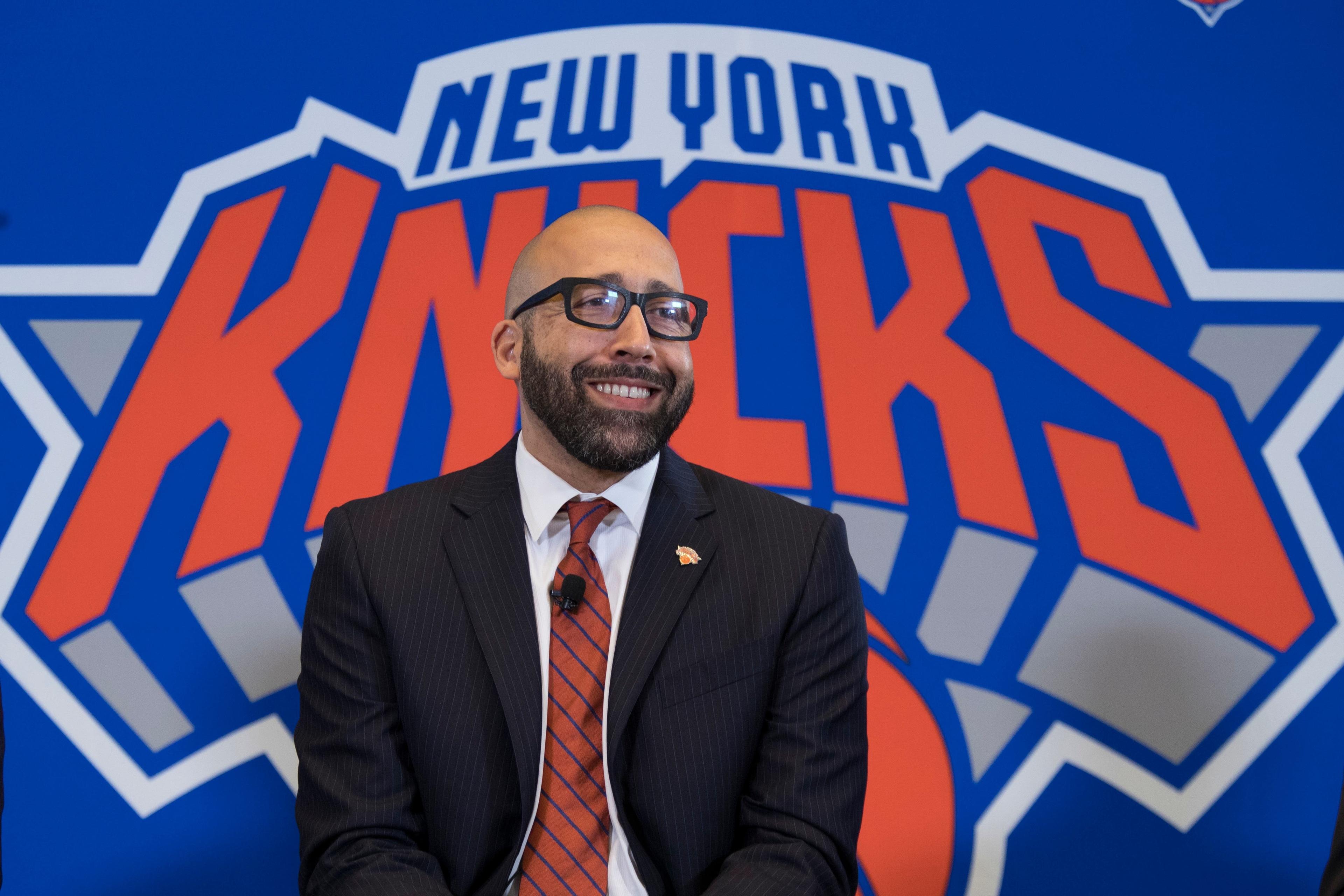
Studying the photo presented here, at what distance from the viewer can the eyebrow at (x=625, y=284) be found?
1795 millimetres

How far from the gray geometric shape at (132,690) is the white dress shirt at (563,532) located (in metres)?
1.19

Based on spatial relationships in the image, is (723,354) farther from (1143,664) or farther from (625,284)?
(1143,664)

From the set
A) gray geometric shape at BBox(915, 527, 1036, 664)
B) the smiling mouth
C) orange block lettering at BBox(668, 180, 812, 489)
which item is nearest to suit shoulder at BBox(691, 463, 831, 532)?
the smiling mouth

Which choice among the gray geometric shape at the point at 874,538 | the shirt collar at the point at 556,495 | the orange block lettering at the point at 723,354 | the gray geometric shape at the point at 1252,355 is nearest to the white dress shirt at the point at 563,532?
the shirt collar at the point at 556,495

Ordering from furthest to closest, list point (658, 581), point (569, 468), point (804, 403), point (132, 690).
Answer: point (804, 403) → point (132, 690) → point (569, 468) → point (658, 581)

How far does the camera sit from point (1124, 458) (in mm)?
2514

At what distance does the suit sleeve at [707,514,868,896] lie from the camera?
1.63 meters

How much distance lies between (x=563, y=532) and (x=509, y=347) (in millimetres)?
367

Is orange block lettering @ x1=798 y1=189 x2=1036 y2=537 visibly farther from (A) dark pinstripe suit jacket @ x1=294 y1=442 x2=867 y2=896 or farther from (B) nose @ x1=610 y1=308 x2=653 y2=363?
(B) nose @ x1=610 y1=308 x2=653 y2=363

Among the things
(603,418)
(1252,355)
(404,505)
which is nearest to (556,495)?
(603,418)

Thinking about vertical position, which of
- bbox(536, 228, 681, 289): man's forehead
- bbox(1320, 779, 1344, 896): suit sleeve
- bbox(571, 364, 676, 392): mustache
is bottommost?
bbox(1320, 779, 1344, 896): suit sleeve

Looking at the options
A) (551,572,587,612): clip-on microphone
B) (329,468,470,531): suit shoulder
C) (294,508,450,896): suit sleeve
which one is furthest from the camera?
(329,468,470,531): suit shoulder

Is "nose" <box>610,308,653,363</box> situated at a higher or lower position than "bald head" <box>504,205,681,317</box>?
lower

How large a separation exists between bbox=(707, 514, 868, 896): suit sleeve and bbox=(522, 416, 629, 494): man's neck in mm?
383
